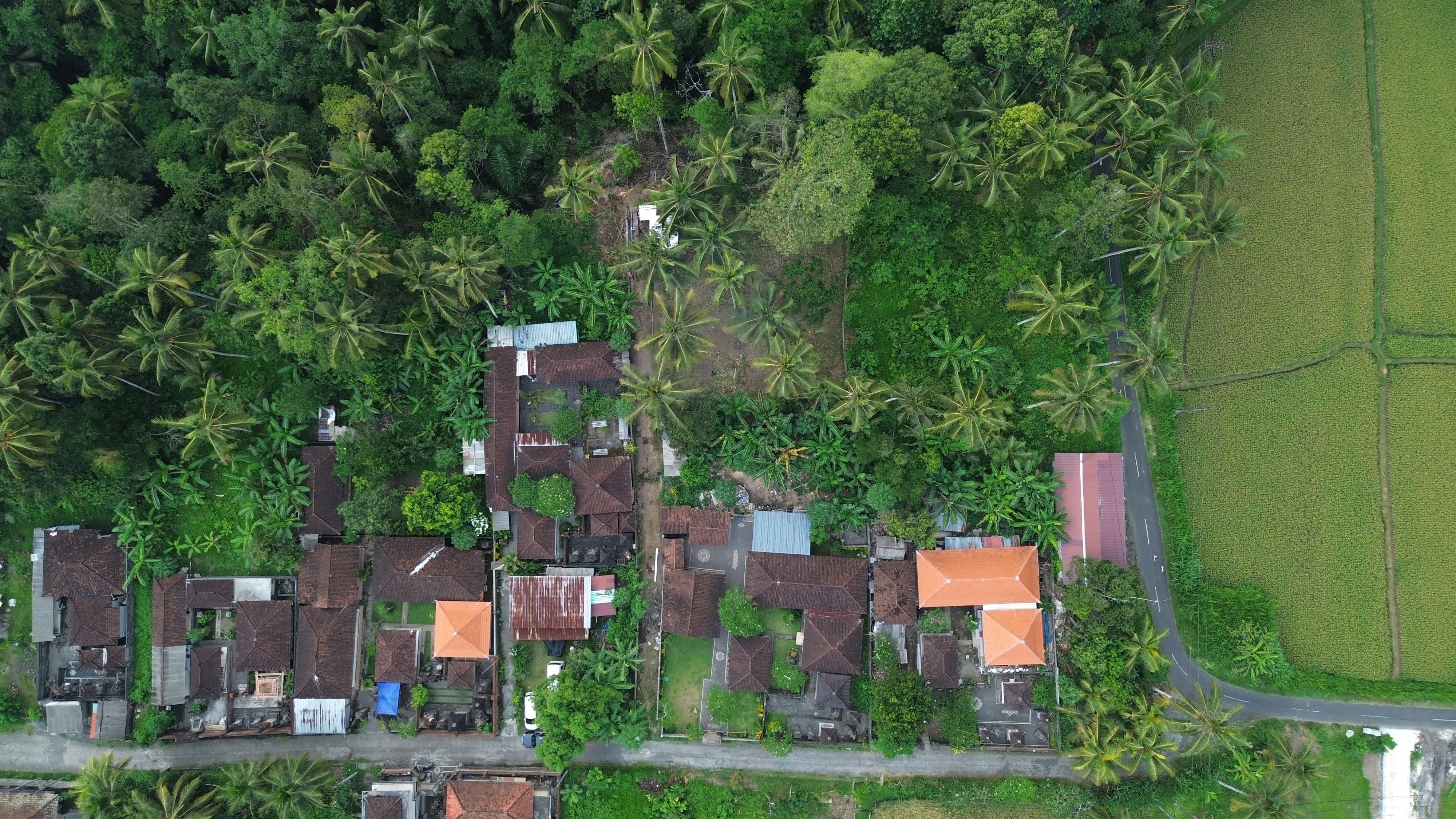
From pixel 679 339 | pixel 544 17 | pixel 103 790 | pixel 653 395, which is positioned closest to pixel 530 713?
pixel 653 395

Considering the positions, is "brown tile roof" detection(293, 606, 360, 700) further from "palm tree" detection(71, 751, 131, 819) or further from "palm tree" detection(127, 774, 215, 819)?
"palm tree" detection(71, 751, 131, 819)

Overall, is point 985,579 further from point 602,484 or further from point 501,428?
point 501,428

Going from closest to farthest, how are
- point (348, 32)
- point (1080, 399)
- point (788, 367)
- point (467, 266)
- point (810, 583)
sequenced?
point (1080, 399) < point (788, 367) < point (467, 266) < point (348, 32) < point (810, 583)

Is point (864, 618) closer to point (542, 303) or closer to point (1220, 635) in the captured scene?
point (1220, 635)

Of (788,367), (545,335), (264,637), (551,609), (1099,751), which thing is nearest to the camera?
(788,367)

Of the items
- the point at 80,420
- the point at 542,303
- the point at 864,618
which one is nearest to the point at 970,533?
the point at 864,618

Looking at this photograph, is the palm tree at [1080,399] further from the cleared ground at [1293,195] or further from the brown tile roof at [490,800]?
the brown tile roof at [490,800]

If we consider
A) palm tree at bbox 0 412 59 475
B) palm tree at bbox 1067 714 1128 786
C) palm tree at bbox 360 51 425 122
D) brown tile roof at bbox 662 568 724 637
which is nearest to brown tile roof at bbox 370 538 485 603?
brown tile roof at bbox 662 568 724 637
